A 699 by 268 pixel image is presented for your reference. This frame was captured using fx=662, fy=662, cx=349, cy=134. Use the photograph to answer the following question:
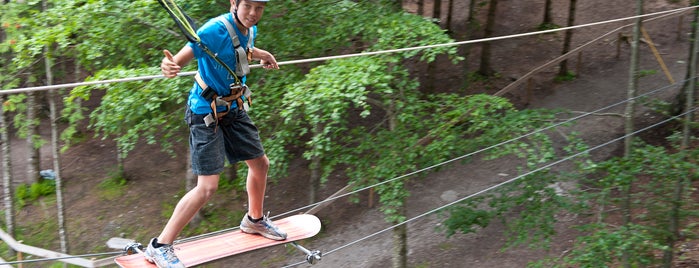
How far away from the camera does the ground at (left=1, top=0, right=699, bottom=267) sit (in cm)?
983

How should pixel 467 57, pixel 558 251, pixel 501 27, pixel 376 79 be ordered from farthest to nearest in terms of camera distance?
pixel 501 27
pixel 467 57
pixel 558 251
pixel 376 79

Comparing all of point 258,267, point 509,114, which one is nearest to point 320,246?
point 258,267

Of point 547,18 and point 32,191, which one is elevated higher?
point 547,18

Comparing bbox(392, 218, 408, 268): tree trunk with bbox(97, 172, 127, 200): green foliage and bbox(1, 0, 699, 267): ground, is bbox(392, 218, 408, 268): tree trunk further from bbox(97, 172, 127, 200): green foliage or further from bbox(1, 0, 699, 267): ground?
bbox(97, 172, 127, 200): green foliage

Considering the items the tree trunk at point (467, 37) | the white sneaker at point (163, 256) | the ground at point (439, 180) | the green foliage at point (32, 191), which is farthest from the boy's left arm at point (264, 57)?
the green foliage at point (32, 191)

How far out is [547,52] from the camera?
1381cm

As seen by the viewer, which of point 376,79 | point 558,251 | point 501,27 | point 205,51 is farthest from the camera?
point 501,27

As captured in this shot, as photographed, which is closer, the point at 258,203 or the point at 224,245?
the point at 224,245

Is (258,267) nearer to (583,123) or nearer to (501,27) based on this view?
(583,123)

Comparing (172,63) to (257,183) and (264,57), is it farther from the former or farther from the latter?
(257,183)

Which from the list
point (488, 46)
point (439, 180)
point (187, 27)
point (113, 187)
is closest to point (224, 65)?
point (187, 27)

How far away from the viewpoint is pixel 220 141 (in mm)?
3742

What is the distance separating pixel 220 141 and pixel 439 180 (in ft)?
23.7

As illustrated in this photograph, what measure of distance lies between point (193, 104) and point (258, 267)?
6945mm
